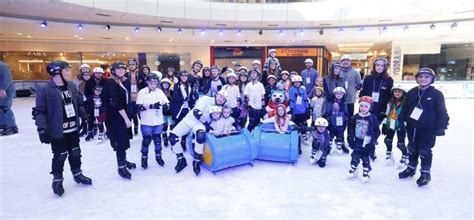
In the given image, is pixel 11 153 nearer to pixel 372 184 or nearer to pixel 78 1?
pixel 78 1

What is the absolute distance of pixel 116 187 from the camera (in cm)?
293

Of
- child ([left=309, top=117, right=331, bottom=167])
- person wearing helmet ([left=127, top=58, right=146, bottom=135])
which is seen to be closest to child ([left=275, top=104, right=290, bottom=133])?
child ([left=309, top=117, right=331, bottom=167])

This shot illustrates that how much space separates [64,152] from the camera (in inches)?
107

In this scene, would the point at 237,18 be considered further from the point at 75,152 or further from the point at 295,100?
the point at 75,152

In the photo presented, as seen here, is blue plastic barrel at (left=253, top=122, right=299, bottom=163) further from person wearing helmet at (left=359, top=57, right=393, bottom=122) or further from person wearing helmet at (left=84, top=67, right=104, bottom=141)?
person wearing helmet at (left=84, top=67, right=104, bottom=141)

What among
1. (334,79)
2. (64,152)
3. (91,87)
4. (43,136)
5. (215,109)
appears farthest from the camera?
(91,87)

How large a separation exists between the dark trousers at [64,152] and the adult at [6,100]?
→ 11.1 feet

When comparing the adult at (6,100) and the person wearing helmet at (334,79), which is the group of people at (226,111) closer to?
the person wearing helmet at (334,79)

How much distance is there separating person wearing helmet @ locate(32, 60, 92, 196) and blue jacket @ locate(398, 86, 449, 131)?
3.64m

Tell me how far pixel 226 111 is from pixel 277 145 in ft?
2.71

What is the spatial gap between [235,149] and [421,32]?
38.0 feet

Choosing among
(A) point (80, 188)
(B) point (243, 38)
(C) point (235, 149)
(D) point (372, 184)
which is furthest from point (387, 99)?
(B) point (243, 38)

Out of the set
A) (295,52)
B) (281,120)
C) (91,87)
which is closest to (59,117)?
(91,87)

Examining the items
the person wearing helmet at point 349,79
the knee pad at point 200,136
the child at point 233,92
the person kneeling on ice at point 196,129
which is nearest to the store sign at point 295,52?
the person wearing helmet at point 349,79
